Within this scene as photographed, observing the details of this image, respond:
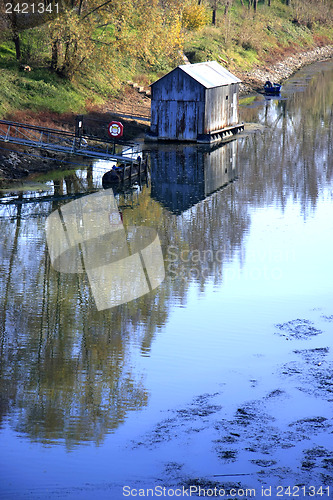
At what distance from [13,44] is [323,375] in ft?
127

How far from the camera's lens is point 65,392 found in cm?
1348

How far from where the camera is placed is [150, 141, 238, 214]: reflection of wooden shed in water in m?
30.4

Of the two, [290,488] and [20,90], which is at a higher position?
[20,90]

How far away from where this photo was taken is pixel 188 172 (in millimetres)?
35062

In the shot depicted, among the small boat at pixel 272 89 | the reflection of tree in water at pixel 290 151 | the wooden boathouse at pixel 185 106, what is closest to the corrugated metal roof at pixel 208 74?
the wooden boathouse at pixel 185 106

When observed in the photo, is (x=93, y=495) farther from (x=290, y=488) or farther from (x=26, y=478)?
(x=290, y=488)

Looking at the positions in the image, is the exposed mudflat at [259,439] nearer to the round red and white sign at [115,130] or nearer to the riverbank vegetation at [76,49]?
the round red and white sign at [115,130]

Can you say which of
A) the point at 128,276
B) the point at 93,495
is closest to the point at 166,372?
the point at 93,495

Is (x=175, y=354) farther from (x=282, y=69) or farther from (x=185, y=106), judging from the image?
(x=282, y=69)

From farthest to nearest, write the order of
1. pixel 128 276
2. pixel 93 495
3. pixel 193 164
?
pixel 193 164
pixel 128 276
pixel 93 495

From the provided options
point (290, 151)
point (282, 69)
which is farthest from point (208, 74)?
point (282, 69)
